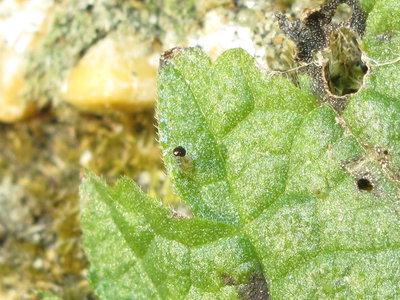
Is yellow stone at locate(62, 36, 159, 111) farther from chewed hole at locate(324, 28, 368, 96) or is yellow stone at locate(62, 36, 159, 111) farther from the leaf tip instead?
chewed hole at locate(324, 28, 368, 96)

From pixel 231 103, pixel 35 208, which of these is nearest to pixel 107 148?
pixel 35 208

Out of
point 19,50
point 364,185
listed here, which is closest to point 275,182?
point 364,185

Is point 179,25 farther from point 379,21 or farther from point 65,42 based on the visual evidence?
point 379,21

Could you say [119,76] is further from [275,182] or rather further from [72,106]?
[275,182]

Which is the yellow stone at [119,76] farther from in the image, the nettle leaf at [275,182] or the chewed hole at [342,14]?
the chewed hole at [342,14]

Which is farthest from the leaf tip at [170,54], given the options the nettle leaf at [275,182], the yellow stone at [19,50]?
the yellow stone at [19,50]

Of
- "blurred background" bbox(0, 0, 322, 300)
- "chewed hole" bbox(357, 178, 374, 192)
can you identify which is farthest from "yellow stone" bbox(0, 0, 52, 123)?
"chewed hole" bbox(357, 178, 374, 192)
